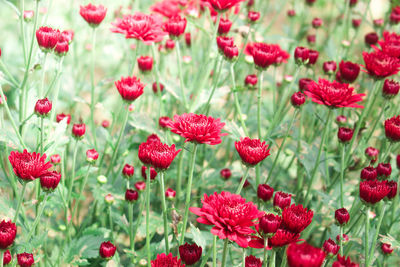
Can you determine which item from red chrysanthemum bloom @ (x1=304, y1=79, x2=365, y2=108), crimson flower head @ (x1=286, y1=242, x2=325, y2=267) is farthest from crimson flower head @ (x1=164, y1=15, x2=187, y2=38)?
crimson flower head @ (x1=286, y1=242, x2=325, y2=267)

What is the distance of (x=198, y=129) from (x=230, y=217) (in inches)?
10.9

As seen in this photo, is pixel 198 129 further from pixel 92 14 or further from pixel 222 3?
pixel 92 14

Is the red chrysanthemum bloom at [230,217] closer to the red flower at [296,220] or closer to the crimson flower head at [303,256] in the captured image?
the red flower at [296,220]

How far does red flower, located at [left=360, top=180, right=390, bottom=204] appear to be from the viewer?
1.39m

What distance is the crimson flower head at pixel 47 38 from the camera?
60.7 inches

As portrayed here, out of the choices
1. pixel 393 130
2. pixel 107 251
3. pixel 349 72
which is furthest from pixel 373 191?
pixel 107 251

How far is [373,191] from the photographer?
139cm

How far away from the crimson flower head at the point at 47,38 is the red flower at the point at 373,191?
113 centimetres

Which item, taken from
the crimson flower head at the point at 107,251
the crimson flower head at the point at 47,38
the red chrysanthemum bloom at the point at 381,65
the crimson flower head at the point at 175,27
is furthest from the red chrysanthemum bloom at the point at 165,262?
the red chrysanthemum bloom at the point at 381,65

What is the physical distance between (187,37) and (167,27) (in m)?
0.68

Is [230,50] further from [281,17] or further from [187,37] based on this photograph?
[281,17]

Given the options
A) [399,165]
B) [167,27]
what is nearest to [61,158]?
[167,27]

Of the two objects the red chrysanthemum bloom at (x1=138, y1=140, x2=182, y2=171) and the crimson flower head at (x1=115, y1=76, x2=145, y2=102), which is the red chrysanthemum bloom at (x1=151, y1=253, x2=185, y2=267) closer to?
the red chrysanthemum bloom at (x1=138, y1=140, x2=182, y2=171)

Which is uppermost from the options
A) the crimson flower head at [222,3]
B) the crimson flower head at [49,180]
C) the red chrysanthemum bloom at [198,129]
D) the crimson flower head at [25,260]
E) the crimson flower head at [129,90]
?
the crimson flower head at [222,3]
